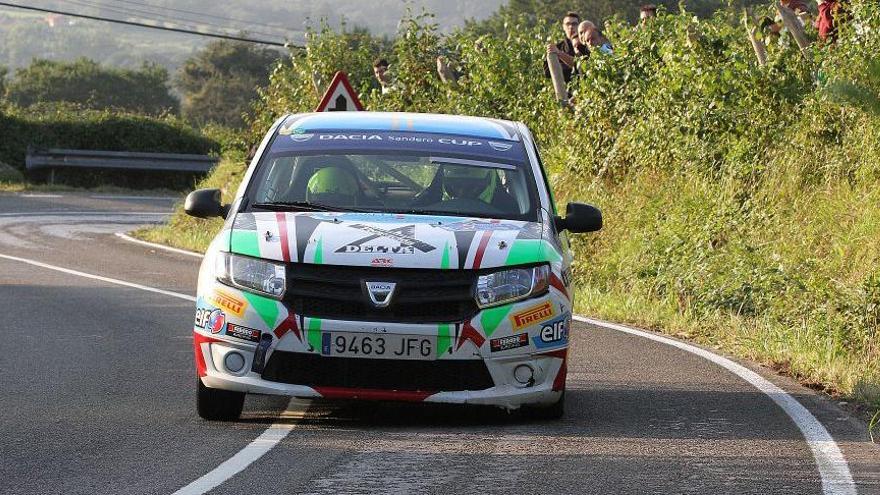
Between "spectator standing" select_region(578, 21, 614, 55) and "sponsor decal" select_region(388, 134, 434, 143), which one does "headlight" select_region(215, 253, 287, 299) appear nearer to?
"sponsor decal" select_region(388, 134, 434, 143)

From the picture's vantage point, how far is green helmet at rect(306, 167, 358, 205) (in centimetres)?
916

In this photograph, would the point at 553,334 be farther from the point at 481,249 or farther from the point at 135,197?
the point at 135,197

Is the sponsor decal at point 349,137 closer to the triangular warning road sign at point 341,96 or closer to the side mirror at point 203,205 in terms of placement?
the side mirror at point 203,205

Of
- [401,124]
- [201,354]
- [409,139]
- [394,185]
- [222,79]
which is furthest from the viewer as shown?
[222,79]

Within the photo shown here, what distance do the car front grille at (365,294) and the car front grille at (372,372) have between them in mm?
215

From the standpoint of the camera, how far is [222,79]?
111750 millimetres

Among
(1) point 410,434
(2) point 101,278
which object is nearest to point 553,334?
(1) point 410,434

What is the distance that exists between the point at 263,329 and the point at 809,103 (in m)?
9.78

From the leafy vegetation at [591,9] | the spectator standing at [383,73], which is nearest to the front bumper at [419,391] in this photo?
the spectator standing at [383,73]

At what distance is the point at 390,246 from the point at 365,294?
0.29m

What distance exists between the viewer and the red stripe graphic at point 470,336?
800 centimetres

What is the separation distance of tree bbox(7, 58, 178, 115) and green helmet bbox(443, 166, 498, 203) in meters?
102

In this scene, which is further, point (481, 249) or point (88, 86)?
point (88, 86)

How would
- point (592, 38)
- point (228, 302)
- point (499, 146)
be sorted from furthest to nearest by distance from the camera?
point (592, 38)
point (499, 146)
point (228, 302)
